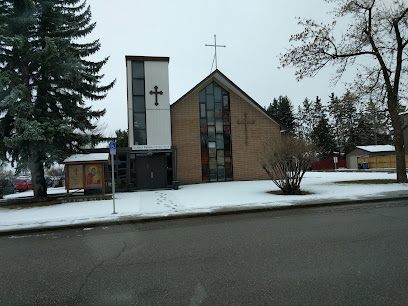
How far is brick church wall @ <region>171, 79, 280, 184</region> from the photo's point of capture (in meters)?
21.9

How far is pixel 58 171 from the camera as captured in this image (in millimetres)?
62094

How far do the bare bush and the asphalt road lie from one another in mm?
5910

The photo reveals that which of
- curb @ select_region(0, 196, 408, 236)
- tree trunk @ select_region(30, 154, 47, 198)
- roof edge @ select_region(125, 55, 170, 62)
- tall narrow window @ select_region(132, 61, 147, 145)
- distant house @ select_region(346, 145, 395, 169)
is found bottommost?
curb @ select_region(0, 196, 408, 236)

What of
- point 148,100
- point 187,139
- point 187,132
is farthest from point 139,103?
point 187,139

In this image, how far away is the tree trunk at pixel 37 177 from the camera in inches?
561

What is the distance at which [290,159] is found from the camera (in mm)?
13234

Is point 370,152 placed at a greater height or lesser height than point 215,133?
lesser

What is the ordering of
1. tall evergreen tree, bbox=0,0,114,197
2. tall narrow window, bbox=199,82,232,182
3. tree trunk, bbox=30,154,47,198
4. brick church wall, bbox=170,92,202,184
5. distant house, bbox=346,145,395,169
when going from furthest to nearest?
distant house, bbox=346,145,395,169
tall narrow window, bbox=199,82,232,182
brick church wall, bbox=170,92,202,184
tree trunk, bbox=30,154,47,198
tall evergreen tree, bbox=0,0,114,197

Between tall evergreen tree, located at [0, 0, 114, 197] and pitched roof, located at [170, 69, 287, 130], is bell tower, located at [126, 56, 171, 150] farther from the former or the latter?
tall evergreen tree, located at [0, 0, 114, 197]

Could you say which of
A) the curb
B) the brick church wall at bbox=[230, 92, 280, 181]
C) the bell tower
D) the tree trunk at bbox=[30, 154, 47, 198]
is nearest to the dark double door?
the bell tower

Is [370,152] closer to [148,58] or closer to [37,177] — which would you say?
[148,58]

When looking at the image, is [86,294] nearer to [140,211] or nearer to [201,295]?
[201,295]

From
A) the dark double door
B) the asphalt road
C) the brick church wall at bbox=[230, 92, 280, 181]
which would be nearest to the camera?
the asphalt road

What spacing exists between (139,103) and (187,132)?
4.40 meters
